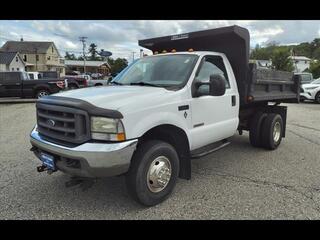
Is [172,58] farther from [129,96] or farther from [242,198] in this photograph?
[242,198]

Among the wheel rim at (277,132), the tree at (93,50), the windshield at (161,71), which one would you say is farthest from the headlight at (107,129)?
the tree at (93,50)

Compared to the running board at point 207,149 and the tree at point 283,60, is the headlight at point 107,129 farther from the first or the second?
the tree at point 283,60

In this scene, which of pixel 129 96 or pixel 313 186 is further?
pixel 313 186

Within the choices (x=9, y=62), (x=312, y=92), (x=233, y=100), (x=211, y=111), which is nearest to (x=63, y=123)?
(x=211, y=111)

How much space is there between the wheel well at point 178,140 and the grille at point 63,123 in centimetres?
95

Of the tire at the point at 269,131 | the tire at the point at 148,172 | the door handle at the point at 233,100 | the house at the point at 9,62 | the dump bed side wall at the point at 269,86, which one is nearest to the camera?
the tire at the point at 148,172

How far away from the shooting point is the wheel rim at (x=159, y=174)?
3.76 meters

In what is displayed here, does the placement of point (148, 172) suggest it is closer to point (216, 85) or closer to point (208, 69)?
point (216, 85)

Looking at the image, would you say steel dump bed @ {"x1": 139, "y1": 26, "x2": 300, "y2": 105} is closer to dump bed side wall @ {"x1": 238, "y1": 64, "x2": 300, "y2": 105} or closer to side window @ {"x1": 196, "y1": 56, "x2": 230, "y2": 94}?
dump bed side wall @ {"x1": 238, "y1": 64, "x2": 300, "y2": 105}

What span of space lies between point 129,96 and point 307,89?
54.0ft

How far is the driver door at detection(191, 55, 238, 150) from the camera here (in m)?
4.41

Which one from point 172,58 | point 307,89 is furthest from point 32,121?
point 307,89
